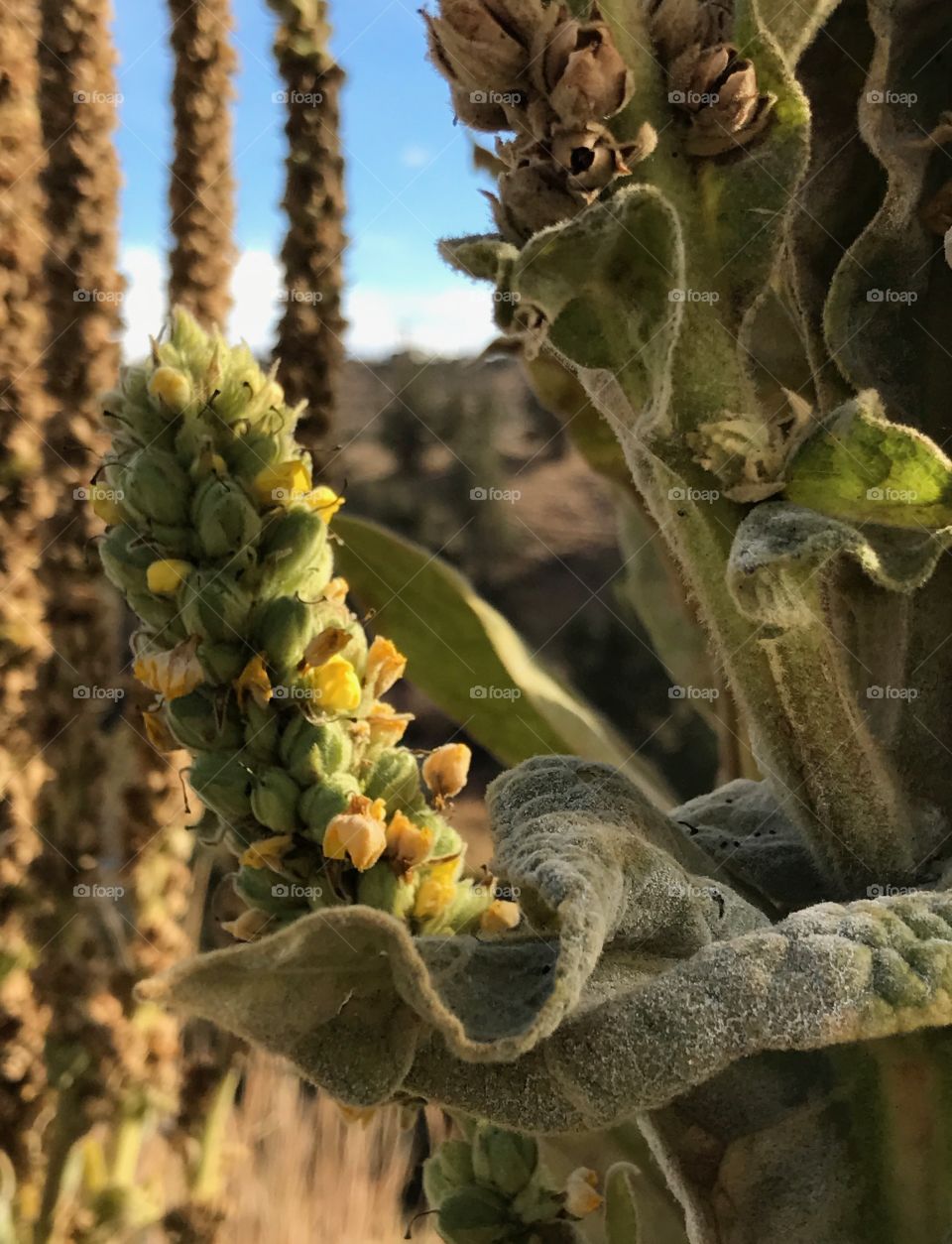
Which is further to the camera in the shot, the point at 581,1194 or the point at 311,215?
the point at 311,215

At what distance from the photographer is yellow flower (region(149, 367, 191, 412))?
1.45 ft

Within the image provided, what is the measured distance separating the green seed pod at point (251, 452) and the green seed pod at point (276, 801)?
0.11m

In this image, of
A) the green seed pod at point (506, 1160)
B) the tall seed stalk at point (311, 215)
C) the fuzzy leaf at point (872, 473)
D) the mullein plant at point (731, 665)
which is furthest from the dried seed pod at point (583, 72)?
the tall seed stalk at point (311, 215)

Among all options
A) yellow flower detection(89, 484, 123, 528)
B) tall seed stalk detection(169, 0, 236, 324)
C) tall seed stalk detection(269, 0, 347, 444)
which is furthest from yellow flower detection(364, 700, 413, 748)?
tall seed stalk detection(169, 0, 236, 324)

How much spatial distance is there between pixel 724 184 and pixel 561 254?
76 mm

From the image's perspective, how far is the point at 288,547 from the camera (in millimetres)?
448

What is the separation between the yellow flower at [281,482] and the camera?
446 mm

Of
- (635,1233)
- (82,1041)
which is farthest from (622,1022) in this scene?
(82,1041)

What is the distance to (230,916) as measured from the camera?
190 cm

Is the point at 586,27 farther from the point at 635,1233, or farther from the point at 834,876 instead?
the point at 635,1233

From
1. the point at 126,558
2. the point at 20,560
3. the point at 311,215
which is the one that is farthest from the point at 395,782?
the point at 311,215

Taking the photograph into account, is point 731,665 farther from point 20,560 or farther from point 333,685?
point 20,560

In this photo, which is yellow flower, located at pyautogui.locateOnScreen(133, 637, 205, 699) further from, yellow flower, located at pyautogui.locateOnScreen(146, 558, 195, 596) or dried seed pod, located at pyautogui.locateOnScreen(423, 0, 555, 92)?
dried seed pod, located at pyautogui.locateOnScreen(423, 0, 555, 92)

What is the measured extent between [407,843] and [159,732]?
111 mm
